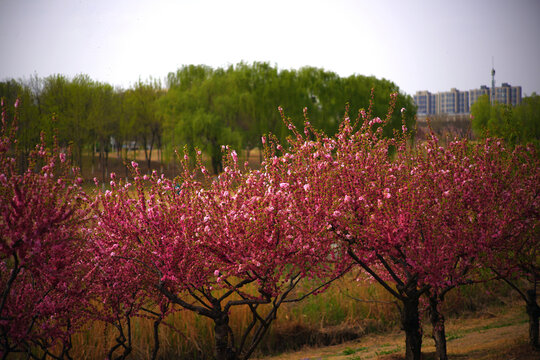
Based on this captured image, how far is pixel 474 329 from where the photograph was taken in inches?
433

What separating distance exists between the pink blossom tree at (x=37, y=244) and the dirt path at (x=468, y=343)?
5.11 m

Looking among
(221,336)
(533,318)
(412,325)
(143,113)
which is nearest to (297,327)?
(412,325)

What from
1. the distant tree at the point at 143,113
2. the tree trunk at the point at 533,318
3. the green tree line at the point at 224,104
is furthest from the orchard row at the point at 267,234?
the distant tree at the point at 143,113

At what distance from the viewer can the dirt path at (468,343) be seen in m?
8.52

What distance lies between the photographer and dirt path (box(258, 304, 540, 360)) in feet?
28.0

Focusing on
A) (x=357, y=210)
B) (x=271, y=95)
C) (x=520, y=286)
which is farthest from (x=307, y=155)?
(x=271, y=95)

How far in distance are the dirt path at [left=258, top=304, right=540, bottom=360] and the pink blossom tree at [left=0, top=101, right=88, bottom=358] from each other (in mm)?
5115

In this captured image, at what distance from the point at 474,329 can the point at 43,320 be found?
8.94 m

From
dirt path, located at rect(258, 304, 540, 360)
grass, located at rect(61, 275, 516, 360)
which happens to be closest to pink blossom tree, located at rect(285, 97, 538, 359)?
dirt path, located at rect(258, 304, 540, 360)

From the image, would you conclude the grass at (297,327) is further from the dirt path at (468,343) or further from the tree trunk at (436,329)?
the tree trunk at (436,329)

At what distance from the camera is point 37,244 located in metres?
4.70

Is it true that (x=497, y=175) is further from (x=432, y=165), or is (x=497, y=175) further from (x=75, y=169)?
(x=75, y=169)

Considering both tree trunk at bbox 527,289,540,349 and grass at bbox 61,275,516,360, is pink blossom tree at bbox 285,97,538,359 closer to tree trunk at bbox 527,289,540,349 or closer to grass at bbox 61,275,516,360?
tree trunk at bbox 527,289,540,349

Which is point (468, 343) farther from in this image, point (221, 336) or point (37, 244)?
point (37, 244)
